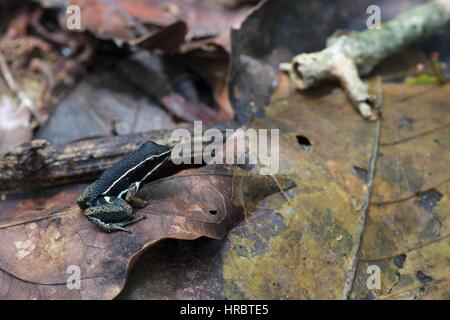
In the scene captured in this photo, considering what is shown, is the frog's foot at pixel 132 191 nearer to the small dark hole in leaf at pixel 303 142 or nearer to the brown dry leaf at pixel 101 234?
the brown dry leaf at pixel 101 234

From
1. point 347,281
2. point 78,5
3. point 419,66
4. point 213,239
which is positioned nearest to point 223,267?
point 213,239

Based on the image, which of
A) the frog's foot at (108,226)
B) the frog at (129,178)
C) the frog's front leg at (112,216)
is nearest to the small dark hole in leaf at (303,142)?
the frog at (129,178)

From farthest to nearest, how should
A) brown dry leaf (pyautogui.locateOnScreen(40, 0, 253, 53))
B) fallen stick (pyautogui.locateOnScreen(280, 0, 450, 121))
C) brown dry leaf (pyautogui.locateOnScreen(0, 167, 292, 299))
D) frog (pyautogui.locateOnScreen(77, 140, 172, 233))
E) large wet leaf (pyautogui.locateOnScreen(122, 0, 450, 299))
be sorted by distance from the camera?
brown dry leaf (pyautogui.locateOnScreen(40, 0, 253, 53)), fallen stick (pyautogui.locateOnScreen(280, 0, 450, 121)), frog (pyautogui.locateOnScreen(77, 140, 172, 233)), large wet leaf (pyautogui.locateOnScreen(122, 0, 450, 299)), brown dry leaf (pyautogui.locateOnScreen(0, 167, 292, 299))

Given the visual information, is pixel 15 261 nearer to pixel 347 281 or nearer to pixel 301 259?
pixel 301 259

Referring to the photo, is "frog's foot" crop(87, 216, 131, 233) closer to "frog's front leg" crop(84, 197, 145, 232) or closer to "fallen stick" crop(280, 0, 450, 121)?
"frog's front leg" crop(84, 197, 145, 232)

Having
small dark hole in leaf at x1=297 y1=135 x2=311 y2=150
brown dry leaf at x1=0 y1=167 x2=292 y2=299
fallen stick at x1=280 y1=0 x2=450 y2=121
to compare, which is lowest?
brown dry leaf at x1=0 y1=167 x2=292 y2=299

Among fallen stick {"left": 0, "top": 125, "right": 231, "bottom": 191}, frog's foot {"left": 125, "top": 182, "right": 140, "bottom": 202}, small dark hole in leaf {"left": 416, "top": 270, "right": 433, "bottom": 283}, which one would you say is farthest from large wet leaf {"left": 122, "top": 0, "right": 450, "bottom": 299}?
fallen stick {"left": 0, "top": 125, "right": 231, "bottom": 191}
